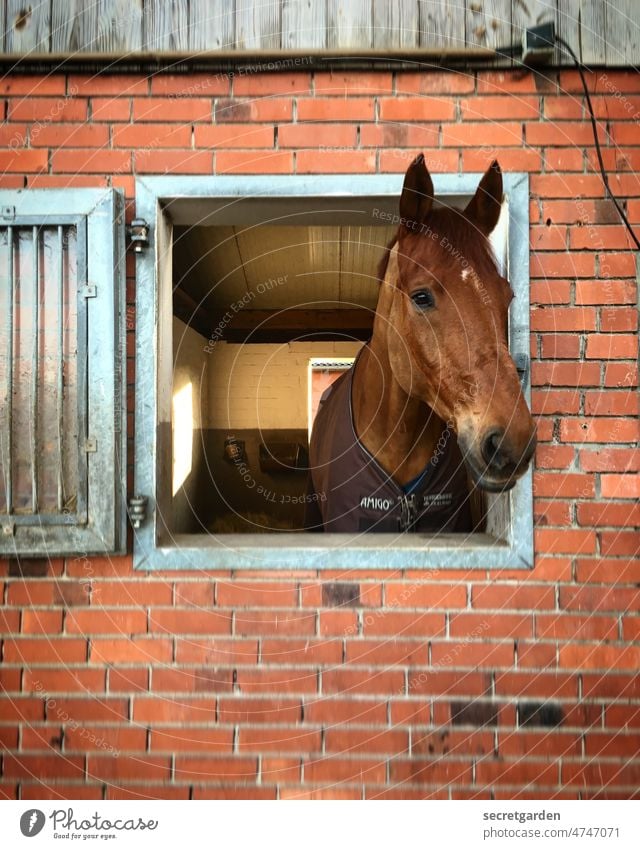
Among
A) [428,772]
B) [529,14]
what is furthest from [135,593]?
[529,14]

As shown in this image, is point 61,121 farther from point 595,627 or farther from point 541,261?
point 595,627

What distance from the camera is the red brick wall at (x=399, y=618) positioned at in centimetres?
183

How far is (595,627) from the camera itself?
1830 mm

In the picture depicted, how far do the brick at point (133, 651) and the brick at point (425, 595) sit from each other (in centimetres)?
73

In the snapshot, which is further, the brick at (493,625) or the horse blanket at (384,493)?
the horse blanket at (384,493)

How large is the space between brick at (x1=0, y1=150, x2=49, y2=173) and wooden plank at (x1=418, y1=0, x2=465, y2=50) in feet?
4.15

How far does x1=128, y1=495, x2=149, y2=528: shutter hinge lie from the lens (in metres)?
1.78

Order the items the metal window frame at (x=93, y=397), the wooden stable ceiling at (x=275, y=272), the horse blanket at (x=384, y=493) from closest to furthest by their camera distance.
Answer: the metal window frame at (x=93, y=397) < the horse blanket at (x=384, y=493) < the wooden stable ceiling at (x=275, y=272)

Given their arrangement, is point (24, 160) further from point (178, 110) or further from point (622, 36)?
point (622, 36)

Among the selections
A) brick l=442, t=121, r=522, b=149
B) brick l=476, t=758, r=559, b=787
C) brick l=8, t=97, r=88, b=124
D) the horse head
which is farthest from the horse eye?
brick l=476, t=758, r=559, b=787

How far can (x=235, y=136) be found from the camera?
1841 mm

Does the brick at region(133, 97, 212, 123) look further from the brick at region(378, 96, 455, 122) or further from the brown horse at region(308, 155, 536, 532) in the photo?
the brown horse at region(308, 155, 536, 532)

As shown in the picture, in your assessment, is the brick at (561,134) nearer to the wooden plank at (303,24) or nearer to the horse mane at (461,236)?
the horse mane at (461,236)

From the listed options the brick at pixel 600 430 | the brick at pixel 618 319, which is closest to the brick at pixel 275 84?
the brick at pixel 618 319
